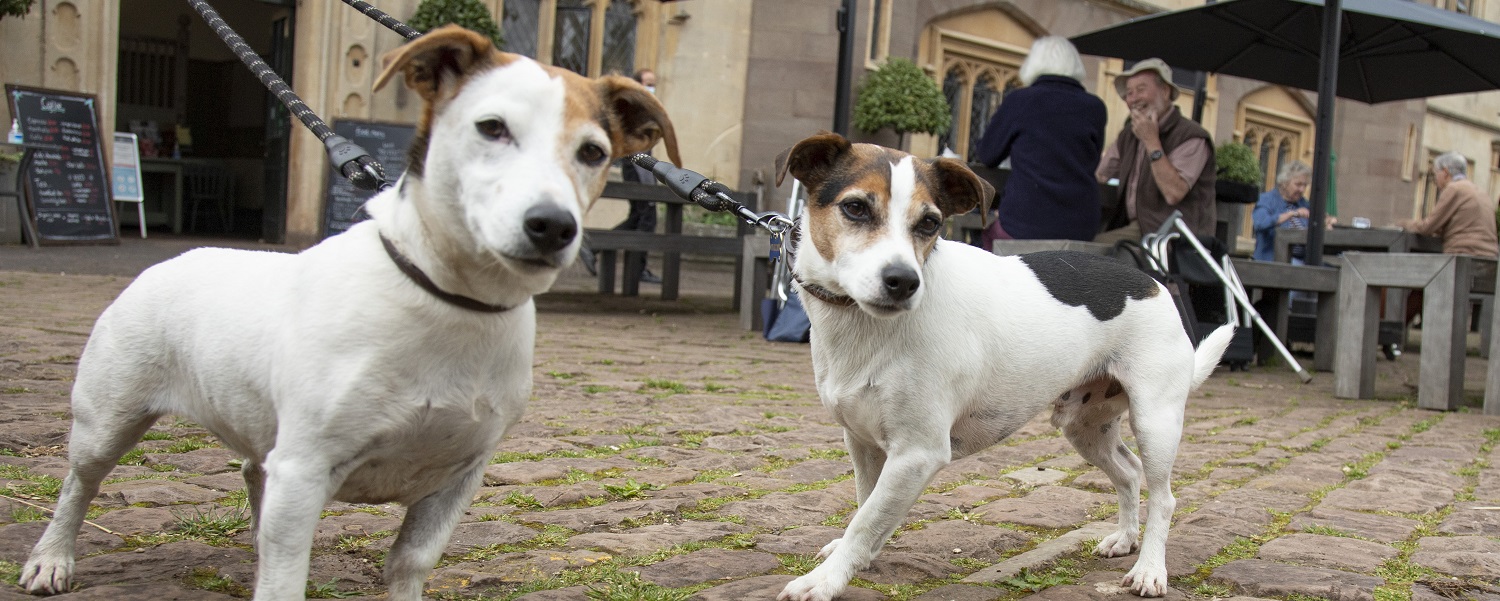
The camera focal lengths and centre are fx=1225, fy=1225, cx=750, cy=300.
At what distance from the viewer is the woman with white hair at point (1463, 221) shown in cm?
1235

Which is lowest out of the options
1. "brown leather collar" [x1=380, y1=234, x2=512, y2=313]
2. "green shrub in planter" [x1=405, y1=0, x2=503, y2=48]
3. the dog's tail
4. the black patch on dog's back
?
the dog's tail

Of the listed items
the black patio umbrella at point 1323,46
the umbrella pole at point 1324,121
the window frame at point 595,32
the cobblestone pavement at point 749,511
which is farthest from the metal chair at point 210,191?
the umbrella pole at point 1324,121

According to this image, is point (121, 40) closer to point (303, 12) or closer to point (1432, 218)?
point (303, 12)

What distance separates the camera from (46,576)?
106 inches

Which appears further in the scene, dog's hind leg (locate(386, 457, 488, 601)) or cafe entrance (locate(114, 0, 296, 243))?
cafe entrance (locate(114, 0, 296, 243))

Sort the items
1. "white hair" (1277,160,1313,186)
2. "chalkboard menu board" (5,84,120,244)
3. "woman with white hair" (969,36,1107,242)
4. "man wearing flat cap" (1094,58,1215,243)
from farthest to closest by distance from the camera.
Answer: "white hair" (1277,160,1313,186), "chalkboard menu board" (5,84,120,244), "man wearing flat cap" (1094,58,1215,243), "woman with white hair" (969,36,1107,242)

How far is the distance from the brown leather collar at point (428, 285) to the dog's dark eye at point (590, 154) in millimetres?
331

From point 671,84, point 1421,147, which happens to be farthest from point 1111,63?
point 1421,147

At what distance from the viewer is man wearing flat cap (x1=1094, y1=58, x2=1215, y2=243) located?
867 centimetres

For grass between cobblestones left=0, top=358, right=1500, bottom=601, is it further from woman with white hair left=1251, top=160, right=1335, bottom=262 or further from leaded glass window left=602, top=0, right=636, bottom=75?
leaded glass window left=602, top=0, right=636, bottom=75

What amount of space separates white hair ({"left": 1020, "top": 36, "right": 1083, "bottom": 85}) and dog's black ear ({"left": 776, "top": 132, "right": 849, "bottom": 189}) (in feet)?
16.8

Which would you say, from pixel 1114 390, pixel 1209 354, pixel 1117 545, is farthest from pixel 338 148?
pixel 1209 354

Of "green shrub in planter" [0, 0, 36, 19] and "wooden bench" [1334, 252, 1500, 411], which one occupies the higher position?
"green shrub in planter" [0, 0, 36, 19]

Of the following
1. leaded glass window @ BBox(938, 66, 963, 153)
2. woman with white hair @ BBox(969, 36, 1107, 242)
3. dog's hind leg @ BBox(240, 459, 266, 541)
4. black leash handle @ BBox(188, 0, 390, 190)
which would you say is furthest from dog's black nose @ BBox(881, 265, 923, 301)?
leaded glass window @ BBox(938, 66, 963, 153)
